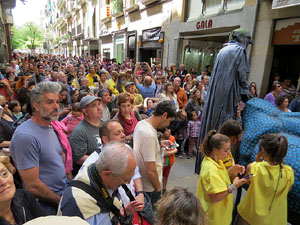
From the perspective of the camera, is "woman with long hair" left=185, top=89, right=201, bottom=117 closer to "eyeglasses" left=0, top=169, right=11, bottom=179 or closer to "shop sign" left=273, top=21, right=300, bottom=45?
"shop sign" left=273, top=21, right=300, bottom=45

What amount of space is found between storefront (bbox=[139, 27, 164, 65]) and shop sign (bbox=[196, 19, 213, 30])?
3.02m

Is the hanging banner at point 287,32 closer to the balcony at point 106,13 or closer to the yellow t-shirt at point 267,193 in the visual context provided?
the yellow t-shirt at point 267,193

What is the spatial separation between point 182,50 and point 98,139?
9805mm

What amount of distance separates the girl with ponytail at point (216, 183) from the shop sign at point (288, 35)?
230 inches

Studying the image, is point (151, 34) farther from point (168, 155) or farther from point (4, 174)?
point (4, 174)

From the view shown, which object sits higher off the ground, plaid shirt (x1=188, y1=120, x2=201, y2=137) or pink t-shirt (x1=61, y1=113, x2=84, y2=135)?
pink t-shirt (x1=61, y1=113, x2=84, y2=135)

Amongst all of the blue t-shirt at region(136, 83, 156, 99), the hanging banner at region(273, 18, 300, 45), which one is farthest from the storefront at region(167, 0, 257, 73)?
the blue t-shirt at region(136, 83, 156, 99)

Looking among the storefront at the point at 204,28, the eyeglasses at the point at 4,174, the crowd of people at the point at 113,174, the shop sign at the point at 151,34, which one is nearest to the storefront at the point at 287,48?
the storefront at the point at 204,28

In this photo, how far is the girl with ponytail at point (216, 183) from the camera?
184cm

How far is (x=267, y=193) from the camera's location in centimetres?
197

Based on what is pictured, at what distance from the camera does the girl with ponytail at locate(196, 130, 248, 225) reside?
1.84 meters

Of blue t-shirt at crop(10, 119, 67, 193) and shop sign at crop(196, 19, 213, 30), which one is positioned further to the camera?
shop sign at crop(196, 19, 213, 30)

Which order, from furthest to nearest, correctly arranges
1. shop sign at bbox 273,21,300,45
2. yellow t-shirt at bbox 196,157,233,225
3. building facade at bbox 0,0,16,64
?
building facade at bbox 0,0,16,64, shop sign at bbox 273,21,300,45, yellow t-shirt at bbox 196,157,233,225

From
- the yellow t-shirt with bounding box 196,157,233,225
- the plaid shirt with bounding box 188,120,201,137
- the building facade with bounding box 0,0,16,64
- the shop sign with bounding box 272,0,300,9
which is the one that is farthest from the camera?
the building facade with bounding box 0,0,16,64
